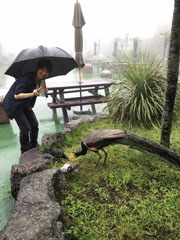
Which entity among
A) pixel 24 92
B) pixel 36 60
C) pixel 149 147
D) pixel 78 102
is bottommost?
pixel 78 102

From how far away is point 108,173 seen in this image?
2402 millimetres

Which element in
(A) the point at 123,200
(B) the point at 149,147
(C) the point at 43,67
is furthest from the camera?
(C) the point at 43,67

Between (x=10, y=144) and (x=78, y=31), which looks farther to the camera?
(x=78, y=31)

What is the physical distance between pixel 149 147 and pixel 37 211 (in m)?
1.30

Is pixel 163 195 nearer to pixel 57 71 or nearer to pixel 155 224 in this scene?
pixel 155 224

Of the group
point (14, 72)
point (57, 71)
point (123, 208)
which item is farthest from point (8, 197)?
point (57, 71)

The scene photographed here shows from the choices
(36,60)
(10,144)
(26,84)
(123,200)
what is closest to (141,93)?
(36,60)

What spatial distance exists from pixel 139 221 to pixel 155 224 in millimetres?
138

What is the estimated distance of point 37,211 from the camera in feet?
5.26

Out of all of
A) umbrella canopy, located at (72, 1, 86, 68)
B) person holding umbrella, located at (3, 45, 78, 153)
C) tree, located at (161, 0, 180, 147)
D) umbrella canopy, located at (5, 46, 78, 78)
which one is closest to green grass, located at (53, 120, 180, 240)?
tree, located at (161, 0, 180, 147)

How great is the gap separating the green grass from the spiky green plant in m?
1.27

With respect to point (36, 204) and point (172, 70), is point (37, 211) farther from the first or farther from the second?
point (172, 70)

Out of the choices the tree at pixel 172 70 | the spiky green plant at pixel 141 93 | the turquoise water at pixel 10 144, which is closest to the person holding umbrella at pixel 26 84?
the turquoise water at pixel 10 144

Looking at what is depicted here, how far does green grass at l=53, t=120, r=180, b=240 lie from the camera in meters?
1.64
